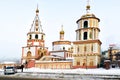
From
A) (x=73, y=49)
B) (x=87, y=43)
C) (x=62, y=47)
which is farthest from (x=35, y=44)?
(x=87, y=43)

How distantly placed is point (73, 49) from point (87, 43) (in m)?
3.31

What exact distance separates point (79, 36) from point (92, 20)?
412cm

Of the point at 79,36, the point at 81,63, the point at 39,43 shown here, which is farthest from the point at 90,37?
the point at 39,43

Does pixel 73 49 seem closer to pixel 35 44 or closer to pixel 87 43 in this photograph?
pixel 87 43

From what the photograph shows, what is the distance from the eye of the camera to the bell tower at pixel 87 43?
46.0 meters

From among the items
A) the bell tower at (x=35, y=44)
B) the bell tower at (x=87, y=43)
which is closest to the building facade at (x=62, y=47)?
the bell tower at (x=35, y=44)

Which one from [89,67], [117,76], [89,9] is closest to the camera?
[117,76]

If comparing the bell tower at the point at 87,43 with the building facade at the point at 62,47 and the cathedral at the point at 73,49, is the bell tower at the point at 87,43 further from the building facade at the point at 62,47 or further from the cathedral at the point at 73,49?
the building facade at the point at 62,47

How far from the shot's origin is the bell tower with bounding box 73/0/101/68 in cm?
4600

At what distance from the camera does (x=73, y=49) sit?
159 feet

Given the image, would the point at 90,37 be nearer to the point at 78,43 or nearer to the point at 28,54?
the point at 78,43

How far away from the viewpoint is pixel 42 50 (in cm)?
6319

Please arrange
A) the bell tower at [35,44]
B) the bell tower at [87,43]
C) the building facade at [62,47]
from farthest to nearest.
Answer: the building facade at [62,47]
the bell tower at [35,44]
the bell tower at [87,43]

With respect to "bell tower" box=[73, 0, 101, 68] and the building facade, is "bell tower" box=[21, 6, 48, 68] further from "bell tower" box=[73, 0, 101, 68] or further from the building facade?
"bell tower" box=[73, 0, 101, 68]
